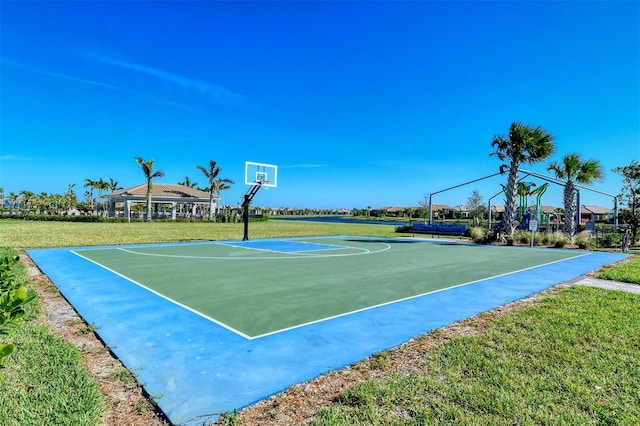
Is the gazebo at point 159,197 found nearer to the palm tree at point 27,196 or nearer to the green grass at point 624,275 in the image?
→ the palm tree at point 27,196

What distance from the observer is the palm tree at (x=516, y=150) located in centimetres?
1822

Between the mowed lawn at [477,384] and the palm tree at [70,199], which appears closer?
the mowed lawn at [477,384]

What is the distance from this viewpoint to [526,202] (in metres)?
22.4

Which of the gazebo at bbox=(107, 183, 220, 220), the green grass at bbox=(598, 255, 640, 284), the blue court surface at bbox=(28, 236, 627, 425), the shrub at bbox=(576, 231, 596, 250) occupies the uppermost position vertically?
the gazebo at bbox=(107, 183, 220, 220)

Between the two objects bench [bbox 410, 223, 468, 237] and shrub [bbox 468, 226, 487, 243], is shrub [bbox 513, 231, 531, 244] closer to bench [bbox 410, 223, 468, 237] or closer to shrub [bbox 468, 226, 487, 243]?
shrub [bbox 468, 226, 487, 243]

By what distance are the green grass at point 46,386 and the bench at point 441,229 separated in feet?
72.6

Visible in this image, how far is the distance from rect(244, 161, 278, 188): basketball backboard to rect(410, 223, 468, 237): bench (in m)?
10.5

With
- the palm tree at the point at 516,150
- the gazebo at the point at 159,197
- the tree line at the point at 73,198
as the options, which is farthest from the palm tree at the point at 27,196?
the palm tree at the point at 516,150

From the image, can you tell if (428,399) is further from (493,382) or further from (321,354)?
(321,354)

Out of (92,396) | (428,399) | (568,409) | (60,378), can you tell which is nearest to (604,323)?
(568,409)

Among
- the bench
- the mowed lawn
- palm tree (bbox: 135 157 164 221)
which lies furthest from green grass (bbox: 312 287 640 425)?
palm tree (bbox: 135 157 164 221)

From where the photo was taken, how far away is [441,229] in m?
23.4

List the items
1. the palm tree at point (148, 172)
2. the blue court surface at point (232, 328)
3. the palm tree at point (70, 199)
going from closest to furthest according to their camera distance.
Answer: the blue court surface at point (232, 328), the palm tree at point (148, 172), the palm tree at point (70, 199)

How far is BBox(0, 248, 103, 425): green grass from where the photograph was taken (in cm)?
250
